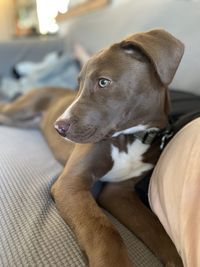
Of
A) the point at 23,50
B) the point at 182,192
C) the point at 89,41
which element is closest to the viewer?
the point at 182,192

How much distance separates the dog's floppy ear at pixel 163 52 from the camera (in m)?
1.03

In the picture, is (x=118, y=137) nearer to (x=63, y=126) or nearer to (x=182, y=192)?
(x=63, y=126)

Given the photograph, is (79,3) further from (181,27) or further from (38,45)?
(181,27)

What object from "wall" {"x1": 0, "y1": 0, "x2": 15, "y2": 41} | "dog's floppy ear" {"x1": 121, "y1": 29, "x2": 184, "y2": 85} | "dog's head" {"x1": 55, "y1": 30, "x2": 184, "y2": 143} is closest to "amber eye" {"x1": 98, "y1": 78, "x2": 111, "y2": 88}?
"dog's head" {"x1": 55, "y1": 30, "x2": 184, "y2": 143}

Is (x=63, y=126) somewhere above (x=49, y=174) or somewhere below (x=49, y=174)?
above

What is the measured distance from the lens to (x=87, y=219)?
947 mm

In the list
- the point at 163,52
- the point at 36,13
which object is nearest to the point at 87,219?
the point at 163,52

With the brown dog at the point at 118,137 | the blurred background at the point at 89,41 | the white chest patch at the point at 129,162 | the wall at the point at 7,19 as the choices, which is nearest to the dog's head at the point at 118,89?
the brown dog at the point at 118,137

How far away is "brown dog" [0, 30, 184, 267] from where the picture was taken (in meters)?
0.95

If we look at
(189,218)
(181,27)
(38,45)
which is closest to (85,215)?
(189,218)

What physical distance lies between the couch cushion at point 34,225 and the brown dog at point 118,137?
3cm

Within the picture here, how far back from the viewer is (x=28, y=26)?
20.5ft

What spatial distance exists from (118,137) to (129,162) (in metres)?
0.09

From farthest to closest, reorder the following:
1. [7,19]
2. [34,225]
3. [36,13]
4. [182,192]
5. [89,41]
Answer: [7,19]
[36,13]
[89,41]
[34,225]
[182,192]
